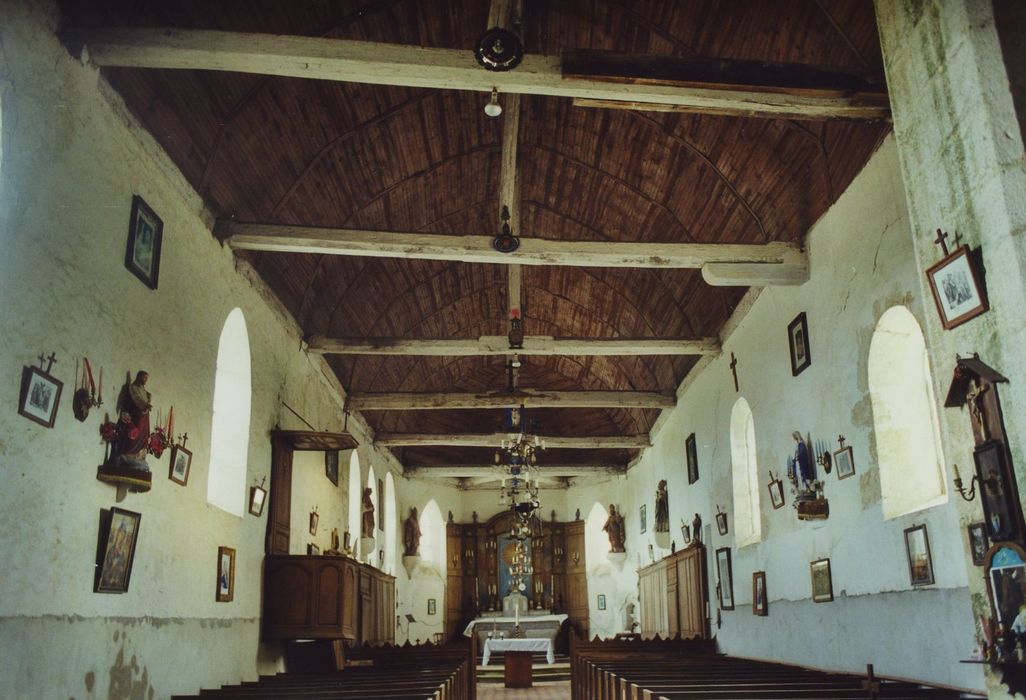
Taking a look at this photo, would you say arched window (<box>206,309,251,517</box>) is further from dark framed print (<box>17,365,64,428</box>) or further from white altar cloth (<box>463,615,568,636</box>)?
white altar cloth (<box>463,615,568,636</box>)

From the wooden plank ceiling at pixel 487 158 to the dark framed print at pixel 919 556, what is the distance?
394 centimetres

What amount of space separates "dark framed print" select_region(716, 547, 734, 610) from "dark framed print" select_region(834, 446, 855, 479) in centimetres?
500

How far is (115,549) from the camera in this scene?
7.35m

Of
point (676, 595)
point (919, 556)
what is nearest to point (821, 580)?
point (919, 556)

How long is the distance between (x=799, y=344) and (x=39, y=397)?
8683 millimetres

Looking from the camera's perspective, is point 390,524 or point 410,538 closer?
point 390,524

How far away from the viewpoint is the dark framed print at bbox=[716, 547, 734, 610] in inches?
572

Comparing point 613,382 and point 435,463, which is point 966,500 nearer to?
point 613,382

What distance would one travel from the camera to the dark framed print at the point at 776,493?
1189cm

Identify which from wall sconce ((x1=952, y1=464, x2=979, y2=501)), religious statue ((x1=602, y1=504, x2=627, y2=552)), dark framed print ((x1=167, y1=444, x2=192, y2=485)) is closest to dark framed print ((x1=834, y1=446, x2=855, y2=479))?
wall sconce ((x1=952, y1=464, x2=979, y2=501))

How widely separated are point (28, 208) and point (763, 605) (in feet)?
35.3

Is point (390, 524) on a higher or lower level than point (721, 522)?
higher

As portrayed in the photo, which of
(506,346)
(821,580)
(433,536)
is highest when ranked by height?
(506,346)

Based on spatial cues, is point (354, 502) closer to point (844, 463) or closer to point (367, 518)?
point (367, 518)
